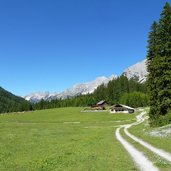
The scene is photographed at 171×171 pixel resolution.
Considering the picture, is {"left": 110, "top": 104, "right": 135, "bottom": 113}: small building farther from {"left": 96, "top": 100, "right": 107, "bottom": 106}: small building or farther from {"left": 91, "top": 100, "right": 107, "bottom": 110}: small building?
{"left": 96, "top": 100, "right": 107, "bottom": 106}: small building

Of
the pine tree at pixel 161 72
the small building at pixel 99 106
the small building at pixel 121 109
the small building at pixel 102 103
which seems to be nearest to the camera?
the pine tree at pixel 161 72

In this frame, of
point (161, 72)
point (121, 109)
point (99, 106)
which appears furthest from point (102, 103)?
point (161, 72)

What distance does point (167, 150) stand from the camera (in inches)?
987

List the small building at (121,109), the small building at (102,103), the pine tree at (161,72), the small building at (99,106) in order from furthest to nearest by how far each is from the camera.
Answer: the small building at (102,103)
the small building at (99,106)
the small building at (121,109)
the pine tree at (161,72)

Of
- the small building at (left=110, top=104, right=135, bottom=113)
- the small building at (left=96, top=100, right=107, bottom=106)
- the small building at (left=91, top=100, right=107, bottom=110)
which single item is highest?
the small building at (left=96, top=100, right=107, bottom=106)

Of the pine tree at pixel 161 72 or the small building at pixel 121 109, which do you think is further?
the small building at pixel 121 109

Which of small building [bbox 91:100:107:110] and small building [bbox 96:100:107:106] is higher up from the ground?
small building [bbox 96:100:107:106]

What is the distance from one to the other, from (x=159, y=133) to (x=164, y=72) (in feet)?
55.5

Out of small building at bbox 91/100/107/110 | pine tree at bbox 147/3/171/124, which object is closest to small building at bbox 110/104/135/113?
small building at bbox 91/100/107/110

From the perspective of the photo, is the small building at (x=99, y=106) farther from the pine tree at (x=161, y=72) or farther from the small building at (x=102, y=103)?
the pine tree at (x=161, y=72)

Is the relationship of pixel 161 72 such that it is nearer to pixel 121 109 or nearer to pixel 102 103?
pixel 121 109

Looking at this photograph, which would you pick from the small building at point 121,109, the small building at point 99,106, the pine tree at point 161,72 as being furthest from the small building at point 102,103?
the pine tree at point 161,72

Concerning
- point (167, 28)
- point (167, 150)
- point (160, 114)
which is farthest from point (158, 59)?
point (167, 150)

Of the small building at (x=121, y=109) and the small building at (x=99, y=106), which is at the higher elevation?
the small building at (x=99, y=106)
